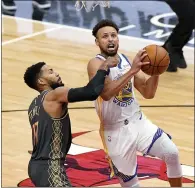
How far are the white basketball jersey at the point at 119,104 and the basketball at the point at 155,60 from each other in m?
0.41

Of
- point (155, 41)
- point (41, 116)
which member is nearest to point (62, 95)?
point (41, 116)

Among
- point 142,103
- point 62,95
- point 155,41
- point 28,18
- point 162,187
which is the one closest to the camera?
point 62,95

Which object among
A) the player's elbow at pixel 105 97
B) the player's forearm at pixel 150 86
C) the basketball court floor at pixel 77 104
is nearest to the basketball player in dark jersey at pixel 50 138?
the player's elbow at pixel 105 97

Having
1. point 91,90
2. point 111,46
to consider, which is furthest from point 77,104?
point 91,90

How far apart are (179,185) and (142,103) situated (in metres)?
4.22

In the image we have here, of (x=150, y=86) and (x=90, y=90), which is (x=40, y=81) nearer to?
(x=90, y=90)

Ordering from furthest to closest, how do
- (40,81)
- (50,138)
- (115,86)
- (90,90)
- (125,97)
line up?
(125,97), (40,81), (50,138), (115,86), (90,90)

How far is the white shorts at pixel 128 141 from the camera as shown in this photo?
23.2 ft

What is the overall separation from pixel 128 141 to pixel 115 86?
0.84m

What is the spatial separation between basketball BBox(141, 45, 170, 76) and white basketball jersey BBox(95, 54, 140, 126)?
41cm

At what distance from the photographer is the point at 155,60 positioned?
657cm

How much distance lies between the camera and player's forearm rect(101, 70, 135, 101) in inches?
250

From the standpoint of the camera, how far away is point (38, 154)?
259 inches

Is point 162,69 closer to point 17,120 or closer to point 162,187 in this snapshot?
point 162,187
